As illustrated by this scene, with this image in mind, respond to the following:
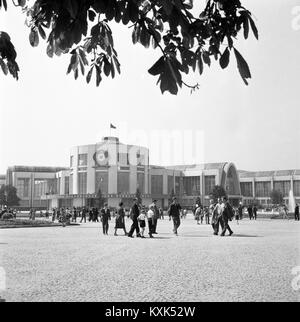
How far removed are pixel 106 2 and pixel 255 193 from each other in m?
142

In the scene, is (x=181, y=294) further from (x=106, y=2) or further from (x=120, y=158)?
(x=120, y=158)

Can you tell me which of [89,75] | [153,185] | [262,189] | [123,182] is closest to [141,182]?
[123,182]

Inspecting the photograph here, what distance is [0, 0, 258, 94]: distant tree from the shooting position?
2746mm

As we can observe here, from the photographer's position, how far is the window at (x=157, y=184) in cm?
11589

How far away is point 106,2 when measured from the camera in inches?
110

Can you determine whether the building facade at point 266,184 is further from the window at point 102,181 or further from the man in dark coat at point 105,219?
the man in dark coat at point 105,219

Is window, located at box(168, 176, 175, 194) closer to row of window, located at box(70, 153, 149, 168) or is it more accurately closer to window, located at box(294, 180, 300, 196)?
row of window, located at box(70, 153, 149, 168)

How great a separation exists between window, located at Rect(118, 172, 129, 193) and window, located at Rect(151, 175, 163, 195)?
11638 mm

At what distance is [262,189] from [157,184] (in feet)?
135

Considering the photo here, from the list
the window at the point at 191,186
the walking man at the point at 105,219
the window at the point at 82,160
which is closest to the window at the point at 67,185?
the window at the point at 82,160

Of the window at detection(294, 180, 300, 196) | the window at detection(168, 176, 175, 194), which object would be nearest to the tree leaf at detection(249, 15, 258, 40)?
the window at detection(168, 176, 175, 194)

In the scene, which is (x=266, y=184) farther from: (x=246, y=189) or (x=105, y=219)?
(x=105, y=219)

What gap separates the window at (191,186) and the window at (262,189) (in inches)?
1012
